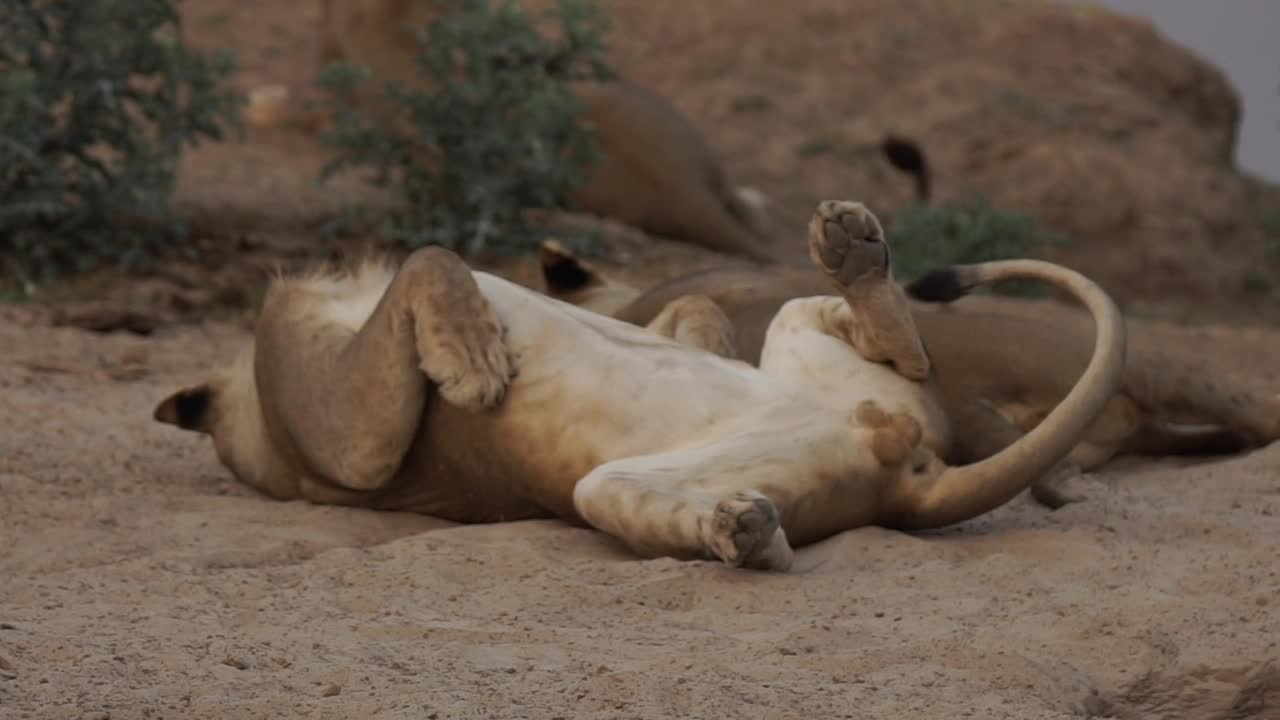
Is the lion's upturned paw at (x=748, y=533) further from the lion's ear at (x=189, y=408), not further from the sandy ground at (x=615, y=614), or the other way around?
the lion's ear at (x=189, y=408)

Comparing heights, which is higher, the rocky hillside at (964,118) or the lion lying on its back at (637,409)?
the lion lying on its back at (637,409)

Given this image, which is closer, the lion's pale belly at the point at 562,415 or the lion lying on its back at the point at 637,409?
the lion lying on its back at the point at 637,409

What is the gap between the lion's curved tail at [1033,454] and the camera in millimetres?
4012

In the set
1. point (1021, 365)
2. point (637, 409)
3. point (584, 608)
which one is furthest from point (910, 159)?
point (584, 608)

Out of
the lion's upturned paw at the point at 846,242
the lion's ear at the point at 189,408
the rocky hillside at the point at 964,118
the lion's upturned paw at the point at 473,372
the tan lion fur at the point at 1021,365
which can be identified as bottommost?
the rocky hillside at the point at 964,118

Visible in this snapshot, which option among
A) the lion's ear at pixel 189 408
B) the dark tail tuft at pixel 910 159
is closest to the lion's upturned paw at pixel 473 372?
the lion's ear at pixel 189 408

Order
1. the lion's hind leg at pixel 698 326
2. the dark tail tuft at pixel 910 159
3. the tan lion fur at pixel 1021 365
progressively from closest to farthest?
1. the lion's hind leg at pixel 698 326
2. the tan lion fur at pixel 1021 365
3. the dark tail tuft at pixel 910 159

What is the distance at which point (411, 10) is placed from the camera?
10.4m

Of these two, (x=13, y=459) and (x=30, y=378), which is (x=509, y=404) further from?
(x=30, y=378)

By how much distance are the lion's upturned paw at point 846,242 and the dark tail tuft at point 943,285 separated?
1.00 feet

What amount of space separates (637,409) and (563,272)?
1268mm

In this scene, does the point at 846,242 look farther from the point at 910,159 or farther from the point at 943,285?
the point at 910,159

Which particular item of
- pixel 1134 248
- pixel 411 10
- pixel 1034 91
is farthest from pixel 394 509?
pixel 1034 91

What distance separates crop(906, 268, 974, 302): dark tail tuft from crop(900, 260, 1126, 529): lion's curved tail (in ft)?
0.85
